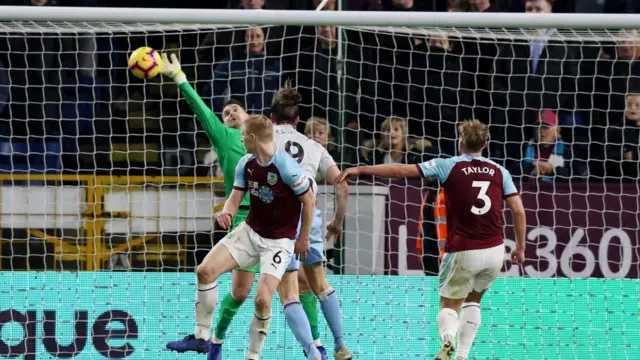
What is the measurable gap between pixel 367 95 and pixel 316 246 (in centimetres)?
250

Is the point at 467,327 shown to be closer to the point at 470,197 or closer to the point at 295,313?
the point at 470,197

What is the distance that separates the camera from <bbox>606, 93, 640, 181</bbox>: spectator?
10.9 m

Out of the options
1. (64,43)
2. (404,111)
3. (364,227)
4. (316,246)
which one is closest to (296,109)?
(316,246)

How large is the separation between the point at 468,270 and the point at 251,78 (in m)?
3.29

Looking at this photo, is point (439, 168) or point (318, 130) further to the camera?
point (318, 130)

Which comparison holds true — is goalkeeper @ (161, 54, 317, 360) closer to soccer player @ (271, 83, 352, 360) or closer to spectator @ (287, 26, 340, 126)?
soccer player @ (271, 83, 352, 360)

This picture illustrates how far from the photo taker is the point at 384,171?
8320 millimetres

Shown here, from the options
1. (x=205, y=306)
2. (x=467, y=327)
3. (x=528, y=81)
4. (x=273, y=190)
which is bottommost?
(x=467, y=327)

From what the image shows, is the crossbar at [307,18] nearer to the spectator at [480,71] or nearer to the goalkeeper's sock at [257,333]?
the spectator at [480,71]

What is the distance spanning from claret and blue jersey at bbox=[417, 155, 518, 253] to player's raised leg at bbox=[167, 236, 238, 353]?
1.37m

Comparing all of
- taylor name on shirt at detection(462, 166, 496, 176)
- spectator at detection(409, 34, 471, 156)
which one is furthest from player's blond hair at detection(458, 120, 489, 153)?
spectator at detection(409, 34, 471, 156)

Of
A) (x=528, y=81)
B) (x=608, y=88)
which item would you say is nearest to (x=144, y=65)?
(x=528, y=81)

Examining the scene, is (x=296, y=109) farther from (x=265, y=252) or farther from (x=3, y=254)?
(x=3, y=254)

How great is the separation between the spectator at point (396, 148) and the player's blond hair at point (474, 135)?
6.86ft
